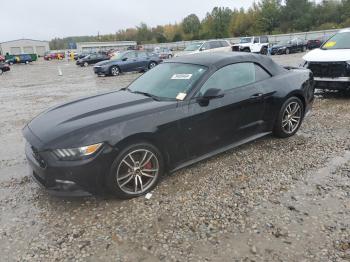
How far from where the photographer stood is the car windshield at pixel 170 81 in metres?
4.24

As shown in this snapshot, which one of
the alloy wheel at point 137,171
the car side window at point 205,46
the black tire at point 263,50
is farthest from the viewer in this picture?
the black tire at point 263,50

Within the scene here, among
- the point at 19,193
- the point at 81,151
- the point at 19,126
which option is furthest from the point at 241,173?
the point at 19,126

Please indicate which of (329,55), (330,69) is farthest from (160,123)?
(329,55)

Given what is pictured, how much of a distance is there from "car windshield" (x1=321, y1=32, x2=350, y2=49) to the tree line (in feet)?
198

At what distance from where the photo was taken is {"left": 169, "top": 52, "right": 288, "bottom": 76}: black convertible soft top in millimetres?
4515

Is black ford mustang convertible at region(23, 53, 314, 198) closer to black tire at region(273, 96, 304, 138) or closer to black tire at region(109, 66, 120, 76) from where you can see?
black tire at region(273, 96, 304, 138)

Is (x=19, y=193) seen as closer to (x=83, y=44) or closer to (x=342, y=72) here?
(x=342, y=72)

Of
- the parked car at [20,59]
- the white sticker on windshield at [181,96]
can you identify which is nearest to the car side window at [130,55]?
the white sticker on windshield at [181,96]

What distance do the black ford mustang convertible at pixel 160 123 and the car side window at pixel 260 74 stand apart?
→ 0.06ft

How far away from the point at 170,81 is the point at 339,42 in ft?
21.6

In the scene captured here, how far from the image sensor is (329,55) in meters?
8.13

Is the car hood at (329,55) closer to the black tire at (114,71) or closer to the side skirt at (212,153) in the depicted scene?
the side skirt at (212,153)

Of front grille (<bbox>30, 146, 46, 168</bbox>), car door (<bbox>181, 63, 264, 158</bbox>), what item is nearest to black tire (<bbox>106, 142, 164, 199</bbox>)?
car door (<bbox>181, 63, 264, 158</bbox>)

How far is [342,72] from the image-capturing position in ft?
25.2
